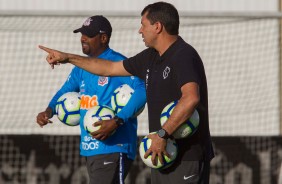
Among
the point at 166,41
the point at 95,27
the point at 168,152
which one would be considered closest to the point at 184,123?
the point at 168,152

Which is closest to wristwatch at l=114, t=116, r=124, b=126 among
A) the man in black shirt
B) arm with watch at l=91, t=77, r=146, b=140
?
arm with watch at l=91, t=77, r=146, b=140

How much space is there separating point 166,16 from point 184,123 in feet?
2.64

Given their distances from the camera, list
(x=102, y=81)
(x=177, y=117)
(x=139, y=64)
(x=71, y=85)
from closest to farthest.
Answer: (x=177, y=117)
(x=139, y=64)
(x=102, y=81)
(x=71, y=85)

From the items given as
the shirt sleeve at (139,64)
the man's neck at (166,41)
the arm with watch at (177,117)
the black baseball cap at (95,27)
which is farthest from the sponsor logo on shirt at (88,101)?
the arm with watch at (177,117)

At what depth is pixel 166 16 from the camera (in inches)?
260

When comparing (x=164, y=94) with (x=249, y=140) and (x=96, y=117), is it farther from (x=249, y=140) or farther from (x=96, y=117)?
(x=249, y=140)

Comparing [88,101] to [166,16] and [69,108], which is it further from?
[166,16]

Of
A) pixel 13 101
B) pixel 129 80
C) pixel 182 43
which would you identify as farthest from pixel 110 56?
pixel 13 101

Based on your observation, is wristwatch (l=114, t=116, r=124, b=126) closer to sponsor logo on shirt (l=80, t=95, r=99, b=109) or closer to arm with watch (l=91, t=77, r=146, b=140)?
arm with watch (l=91, t=77, r=146, b=140)

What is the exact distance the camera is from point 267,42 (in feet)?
42.2

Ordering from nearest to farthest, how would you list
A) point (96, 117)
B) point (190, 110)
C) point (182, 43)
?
point (190, 110) → point (182, 43) → point (96, 117)

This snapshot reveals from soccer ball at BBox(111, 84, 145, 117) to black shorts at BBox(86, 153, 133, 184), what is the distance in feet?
1.36

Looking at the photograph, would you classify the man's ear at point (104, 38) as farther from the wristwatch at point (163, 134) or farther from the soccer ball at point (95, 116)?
the wristwatch at point (163, 134)

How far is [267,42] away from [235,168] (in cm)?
177
